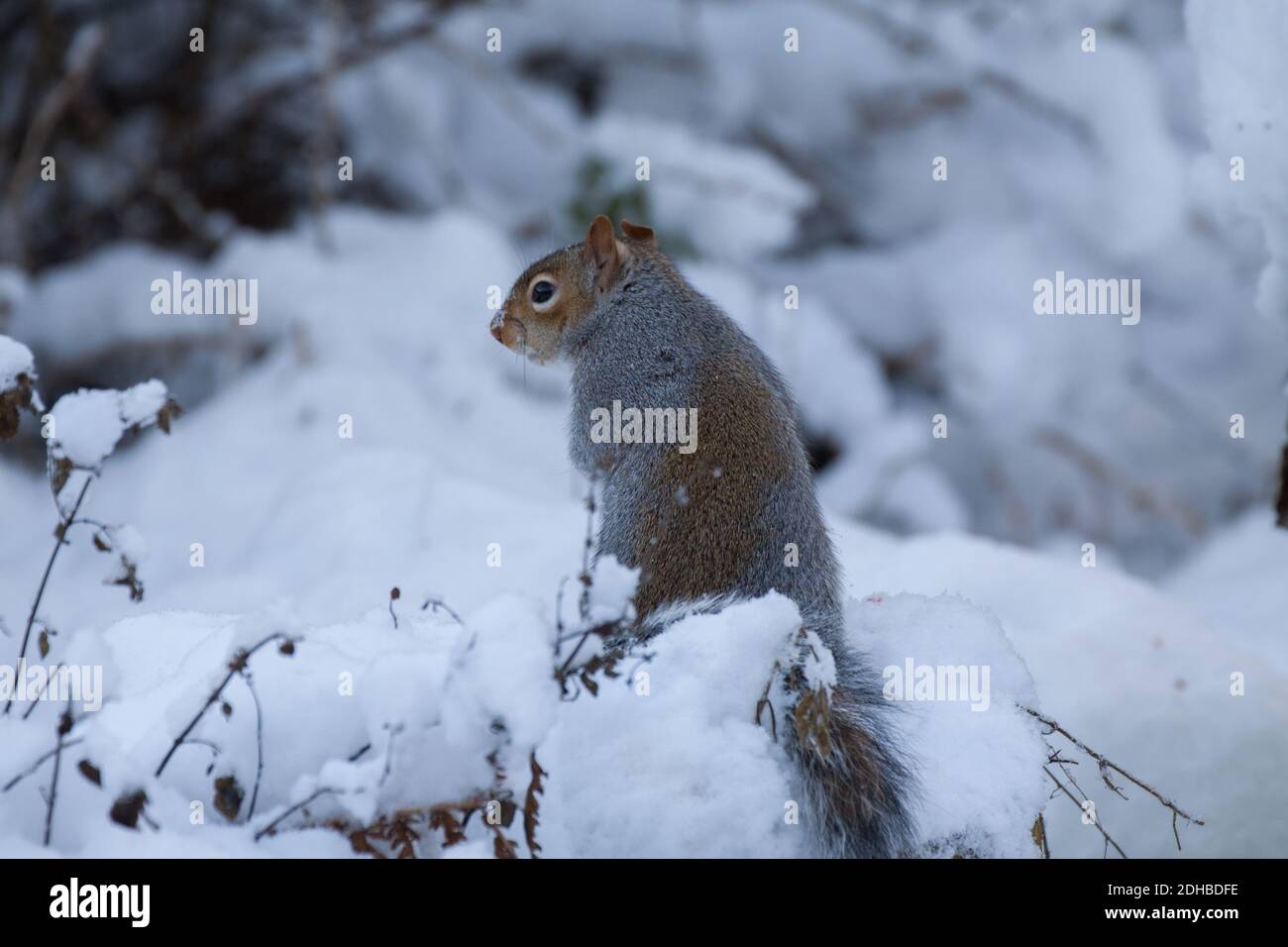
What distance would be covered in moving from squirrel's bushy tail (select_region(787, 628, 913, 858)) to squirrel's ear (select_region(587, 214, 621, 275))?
0.98m

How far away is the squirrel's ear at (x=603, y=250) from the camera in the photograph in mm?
2254

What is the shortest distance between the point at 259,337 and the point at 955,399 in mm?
2734

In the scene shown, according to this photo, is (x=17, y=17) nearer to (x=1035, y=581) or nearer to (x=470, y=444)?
(x=470, y=444)

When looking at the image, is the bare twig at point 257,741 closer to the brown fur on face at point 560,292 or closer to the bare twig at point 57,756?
the bare twig at point 57,756

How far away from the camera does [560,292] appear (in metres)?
2.32

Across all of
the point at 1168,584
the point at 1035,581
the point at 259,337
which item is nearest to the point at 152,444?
the point at 259,337

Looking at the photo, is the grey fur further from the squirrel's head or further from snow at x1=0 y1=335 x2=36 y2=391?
snow at x1=0 y1=335 x2=36 y2=391

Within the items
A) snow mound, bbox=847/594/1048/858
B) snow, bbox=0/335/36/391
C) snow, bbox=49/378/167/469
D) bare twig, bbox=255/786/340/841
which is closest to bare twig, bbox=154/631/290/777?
bare twig, bbox=255/786/340/841

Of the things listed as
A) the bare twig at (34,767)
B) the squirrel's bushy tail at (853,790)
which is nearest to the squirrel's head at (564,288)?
the squirrel's bushy tail at (853,790)

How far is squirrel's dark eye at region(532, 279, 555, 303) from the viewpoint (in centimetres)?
234
